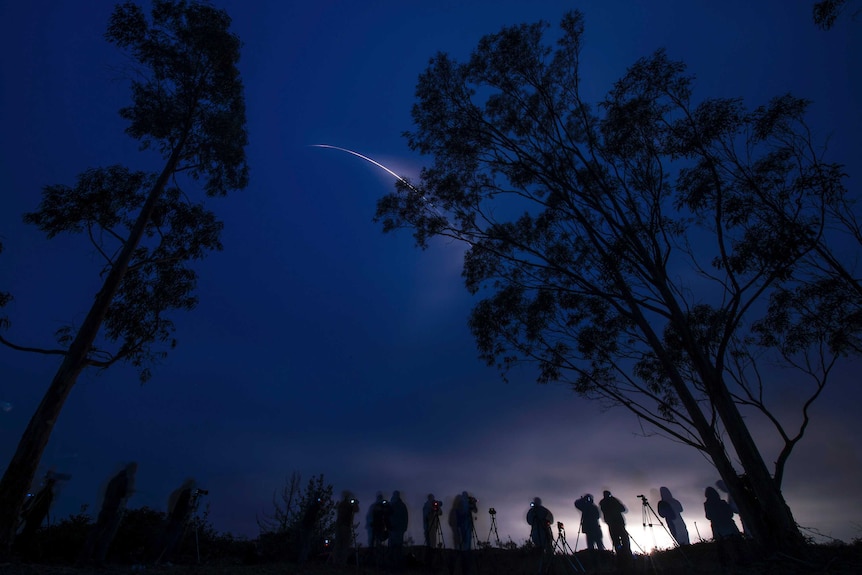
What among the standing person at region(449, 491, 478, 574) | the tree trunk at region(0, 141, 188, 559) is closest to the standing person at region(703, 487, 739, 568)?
the standing person at region(449, 491, 478, 574)

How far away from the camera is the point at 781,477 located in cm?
783

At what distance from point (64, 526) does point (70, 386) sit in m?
5.26

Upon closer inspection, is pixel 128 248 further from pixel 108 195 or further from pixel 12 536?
pixel 12 536

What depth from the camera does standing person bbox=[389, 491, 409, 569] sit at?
36.3ft

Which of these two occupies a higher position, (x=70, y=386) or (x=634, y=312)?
(x=634, y=312)

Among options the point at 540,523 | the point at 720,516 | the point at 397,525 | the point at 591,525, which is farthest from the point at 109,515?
the point at 720,516

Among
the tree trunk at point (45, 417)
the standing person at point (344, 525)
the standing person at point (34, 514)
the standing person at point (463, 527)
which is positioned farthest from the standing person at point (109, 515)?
the standing person at point (463, 527)

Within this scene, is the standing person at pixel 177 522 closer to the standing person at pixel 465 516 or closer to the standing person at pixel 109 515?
the standing person at pixel 109 515

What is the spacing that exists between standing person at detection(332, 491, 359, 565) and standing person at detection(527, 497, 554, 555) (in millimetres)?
4580

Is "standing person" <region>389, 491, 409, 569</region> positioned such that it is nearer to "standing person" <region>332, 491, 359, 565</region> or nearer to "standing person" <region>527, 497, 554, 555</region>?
"standing person" <region>332, 491, 359, 565</region>

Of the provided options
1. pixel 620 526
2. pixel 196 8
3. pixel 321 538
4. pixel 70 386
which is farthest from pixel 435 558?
pixel 196 8

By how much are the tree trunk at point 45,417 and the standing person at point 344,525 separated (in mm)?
6344

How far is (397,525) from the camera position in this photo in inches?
462

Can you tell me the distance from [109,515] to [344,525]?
525 centimetres
